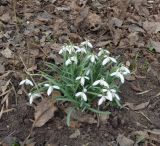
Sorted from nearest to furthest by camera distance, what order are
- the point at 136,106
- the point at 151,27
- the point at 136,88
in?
the point at 136,106
the point at 136,88
the point at 151,27

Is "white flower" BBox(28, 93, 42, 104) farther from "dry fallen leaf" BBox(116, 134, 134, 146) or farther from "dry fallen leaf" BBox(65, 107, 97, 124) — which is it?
"dry fallen leaf" BBox(116, 134, 134, 146)

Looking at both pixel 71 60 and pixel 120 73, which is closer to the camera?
pixel 120 73

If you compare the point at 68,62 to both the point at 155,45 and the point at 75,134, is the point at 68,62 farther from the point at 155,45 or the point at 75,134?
the point at 155,45

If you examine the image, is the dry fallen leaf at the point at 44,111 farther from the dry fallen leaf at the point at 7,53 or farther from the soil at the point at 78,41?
the dry fallen leaf at the point at 7,53

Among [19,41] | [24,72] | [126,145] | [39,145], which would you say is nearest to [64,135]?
[39,145]

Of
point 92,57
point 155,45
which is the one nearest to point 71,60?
point 92,57

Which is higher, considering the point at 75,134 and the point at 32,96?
the point at 32,96

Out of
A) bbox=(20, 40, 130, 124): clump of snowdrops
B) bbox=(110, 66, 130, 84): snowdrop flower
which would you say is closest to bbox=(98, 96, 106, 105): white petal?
bbox=(20, 40, 130, 124): clump of snowdrops
